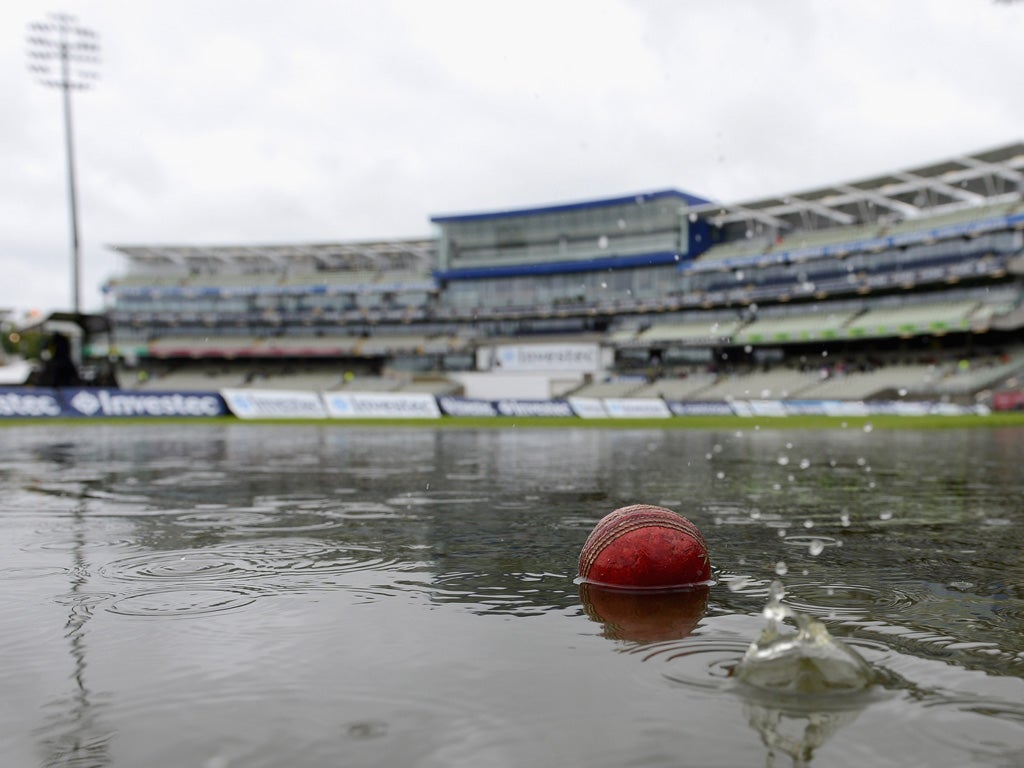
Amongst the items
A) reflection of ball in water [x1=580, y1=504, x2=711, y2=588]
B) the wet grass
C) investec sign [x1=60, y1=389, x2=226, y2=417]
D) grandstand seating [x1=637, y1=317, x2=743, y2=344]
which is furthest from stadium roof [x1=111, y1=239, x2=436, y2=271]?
reflection of ball in water [x1=580, y1=504, x2=711, y2=588]

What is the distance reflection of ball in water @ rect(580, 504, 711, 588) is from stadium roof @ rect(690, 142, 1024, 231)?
57.2m

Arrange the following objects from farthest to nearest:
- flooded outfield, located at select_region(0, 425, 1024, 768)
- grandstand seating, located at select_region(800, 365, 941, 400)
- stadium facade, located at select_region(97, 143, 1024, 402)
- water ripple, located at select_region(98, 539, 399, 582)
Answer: stadium facade, located at select_region(97, 143, 1024, 402) < grandstand seating, located at select_region(800, 365, 941, 400) < water ripple, located at select_region(98, 539, 399, 582) < flooded outfield, located at select_region(0, 425, 1024, 768)

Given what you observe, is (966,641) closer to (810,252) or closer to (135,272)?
(810,252)

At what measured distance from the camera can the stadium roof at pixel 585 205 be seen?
72250 mm

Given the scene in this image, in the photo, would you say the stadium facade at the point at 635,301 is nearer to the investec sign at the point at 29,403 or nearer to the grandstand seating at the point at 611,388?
the grandstand seating at the point at 611,388

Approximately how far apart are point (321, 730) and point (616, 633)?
6.26 ft

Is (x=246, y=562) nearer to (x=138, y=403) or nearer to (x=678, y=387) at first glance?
(x=138, y=403)

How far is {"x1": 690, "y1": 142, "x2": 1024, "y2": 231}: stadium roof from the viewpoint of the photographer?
5525 cm

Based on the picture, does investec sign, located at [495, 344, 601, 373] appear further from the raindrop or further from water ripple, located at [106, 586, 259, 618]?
water ripple, located at [106, 586, 259, 618]

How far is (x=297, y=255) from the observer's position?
296ft

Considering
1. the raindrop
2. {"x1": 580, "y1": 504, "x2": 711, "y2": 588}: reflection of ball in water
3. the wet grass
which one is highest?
{"x1": 580, "y1": 504, "x2": 711, "y2": 588}: reflection of ball in water

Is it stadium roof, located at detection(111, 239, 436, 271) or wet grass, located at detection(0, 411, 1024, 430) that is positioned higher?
stadium roof, located at detection(111, 239, 436, 271)

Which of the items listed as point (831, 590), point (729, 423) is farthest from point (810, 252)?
point (831, 590)

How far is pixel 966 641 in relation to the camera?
14.7ft
